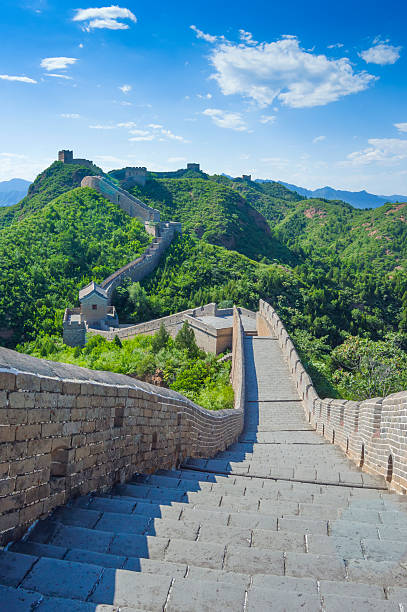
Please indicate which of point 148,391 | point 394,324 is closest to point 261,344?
point 148,391

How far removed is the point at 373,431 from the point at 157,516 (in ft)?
13.3

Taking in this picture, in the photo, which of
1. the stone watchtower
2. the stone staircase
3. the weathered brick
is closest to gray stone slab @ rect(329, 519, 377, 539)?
the stone staircase

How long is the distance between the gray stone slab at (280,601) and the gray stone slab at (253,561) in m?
0.40

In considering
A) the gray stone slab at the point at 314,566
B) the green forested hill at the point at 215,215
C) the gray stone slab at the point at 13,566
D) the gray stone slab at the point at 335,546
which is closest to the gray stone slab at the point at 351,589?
the gray stone slab at the point at 314,566

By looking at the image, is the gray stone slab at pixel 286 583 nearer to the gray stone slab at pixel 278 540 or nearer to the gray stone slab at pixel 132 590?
the gray stone slab at pixel 132 590

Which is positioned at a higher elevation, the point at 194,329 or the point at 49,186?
the point at 49,186

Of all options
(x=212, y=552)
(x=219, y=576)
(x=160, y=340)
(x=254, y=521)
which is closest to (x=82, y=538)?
(x=212, y=552)

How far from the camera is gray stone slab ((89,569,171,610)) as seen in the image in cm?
249

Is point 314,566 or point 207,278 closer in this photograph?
point 314,566

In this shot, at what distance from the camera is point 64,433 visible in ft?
13.3

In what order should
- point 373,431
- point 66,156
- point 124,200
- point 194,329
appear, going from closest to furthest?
point 373,431
point 194,329
point 124,200
point 66,156

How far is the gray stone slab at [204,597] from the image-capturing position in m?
2.47

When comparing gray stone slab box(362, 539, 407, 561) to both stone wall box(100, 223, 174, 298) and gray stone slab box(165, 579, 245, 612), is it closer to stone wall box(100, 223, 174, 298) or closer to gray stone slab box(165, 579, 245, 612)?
gray stone slab box(165, 579, 245, 612)

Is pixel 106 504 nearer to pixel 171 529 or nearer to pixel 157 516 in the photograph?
pixel 157 516
